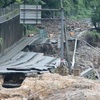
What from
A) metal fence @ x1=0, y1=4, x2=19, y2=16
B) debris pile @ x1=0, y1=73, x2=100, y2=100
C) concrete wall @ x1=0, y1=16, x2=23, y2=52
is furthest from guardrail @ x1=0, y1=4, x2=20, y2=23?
debris pile @ x1=0, y1=73, x2=100, y2=100

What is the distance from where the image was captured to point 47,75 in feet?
70.9

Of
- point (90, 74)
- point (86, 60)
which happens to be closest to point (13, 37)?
point (86, 60)

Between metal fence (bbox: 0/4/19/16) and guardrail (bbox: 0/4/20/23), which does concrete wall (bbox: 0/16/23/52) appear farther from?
metal fence (bbox: 0/4/19/16)

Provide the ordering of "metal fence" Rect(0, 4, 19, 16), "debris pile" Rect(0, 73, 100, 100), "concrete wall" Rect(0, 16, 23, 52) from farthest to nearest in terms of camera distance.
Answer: "metal fence" Rect(0, 4, 19, 16), "concrete wall" Rect(0, 16, 23, 52), "debris pile" Rect(0, 73, 100, 100)

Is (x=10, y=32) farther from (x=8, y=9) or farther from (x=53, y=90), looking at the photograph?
(x=53, y=90)

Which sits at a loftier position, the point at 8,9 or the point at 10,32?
the point at 8,9

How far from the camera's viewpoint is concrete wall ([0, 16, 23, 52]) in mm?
38156

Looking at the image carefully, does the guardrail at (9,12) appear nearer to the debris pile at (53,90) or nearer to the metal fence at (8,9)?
the metal fence at (8,9)

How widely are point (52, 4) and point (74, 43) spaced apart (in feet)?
49.7

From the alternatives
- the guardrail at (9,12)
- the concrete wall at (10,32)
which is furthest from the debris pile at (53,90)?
the guardrail at (9,12)

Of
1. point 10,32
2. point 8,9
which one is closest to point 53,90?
point 10,32

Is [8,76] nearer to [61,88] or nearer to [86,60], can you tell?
[61,88]

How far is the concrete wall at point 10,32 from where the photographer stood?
3816cm

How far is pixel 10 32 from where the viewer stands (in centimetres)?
4116
